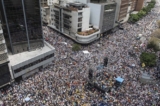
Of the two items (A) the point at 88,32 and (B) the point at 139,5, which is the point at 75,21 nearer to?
(A) the point at 88,32

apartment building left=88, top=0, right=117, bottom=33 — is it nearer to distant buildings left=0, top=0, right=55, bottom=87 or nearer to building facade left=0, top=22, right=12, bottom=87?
distant buildings left=0, top=0, right=55, bottom=87

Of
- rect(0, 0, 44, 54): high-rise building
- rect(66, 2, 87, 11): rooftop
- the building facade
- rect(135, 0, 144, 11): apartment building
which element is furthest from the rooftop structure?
rect(135, 0, 144, 11): apartment building

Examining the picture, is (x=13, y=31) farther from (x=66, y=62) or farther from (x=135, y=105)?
(x=135, y=105)

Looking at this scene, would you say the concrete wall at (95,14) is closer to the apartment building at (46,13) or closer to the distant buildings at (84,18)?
the distant buildings at (84,18)

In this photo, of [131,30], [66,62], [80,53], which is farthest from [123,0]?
[66,62]

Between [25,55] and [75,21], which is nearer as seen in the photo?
[25,55]

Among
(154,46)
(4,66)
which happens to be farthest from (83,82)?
(154,46)
